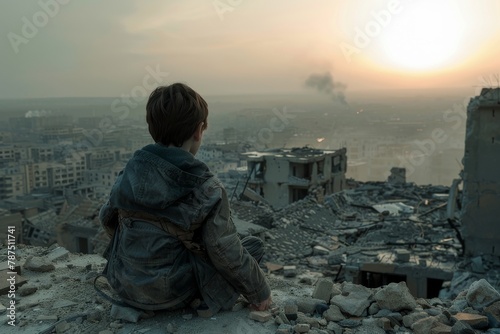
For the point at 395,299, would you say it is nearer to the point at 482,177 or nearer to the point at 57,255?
the point at 57,255

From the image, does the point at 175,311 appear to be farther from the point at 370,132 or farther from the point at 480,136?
the point at 370,132

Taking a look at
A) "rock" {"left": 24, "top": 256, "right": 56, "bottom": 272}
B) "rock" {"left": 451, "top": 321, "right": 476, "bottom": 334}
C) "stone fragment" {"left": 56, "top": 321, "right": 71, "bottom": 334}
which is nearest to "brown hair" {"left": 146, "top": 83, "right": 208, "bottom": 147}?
"stone fragment" {"left": 56, "top": 321, "right": 71, "bottom": 334}

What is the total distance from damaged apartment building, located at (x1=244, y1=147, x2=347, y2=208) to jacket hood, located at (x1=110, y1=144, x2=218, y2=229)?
75.0ft

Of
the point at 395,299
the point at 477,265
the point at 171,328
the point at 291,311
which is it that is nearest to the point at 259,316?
the point at 291,311

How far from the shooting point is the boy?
8.34ft

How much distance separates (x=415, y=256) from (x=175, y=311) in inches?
309

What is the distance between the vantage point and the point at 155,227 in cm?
264

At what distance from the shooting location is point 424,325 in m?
2.64

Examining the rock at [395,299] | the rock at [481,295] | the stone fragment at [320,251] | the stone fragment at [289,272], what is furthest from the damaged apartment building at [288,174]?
the rock at [395,299]

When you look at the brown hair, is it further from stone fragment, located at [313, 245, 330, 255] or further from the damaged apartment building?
the damaged apartment building

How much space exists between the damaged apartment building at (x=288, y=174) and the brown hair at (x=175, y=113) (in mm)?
22832

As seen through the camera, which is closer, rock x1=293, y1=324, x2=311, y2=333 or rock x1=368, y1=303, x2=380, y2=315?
rock x1=293, y1=324, x2=311, y2=333

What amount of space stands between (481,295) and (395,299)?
574 mm

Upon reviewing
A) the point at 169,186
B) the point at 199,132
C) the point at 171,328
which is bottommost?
the point at 171,328
